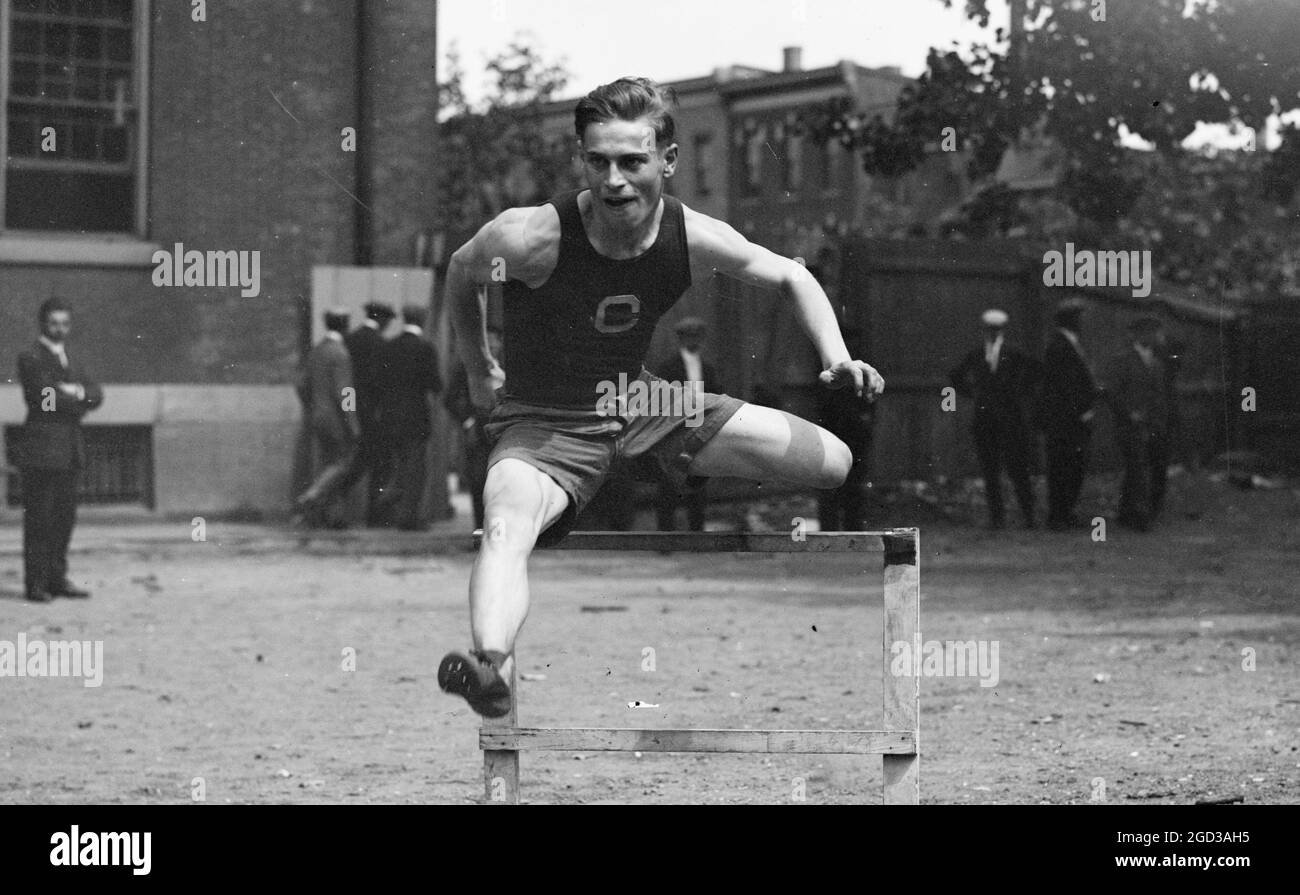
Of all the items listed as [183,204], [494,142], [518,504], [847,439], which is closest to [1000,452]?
[847,439]

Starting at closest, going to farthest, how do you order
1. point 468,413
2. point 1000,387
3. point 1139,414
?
point 468,413
point 1000,387
point 1139,414

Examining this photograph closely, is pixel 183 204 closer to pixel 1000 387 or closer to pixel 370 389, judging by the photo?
pixel 370 389

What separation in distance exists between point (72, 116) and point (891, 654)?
14805 mm

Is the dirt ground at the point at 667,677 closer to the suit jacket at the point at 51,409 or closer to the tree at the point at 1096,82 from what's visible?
the suit jacket at the point at 51,409

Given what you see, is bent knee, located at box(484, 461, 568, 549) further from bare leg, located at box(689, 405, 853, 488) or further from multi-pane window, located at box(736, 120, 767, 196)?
multi-pane window, located at box(736, 120, 767, 196)

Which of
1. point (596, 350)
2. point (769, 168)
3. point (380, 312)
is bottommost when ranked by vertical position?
point (596, 350)

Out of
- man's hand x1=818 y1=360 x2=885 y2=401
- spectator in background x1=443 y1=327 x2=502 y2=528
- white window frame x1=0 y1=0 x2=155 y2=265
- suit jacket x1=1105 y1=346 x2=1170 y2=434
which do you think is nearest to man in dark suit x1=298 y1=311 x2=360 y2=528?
spectator in background x1=443 y1=327 x2=502 y2=528

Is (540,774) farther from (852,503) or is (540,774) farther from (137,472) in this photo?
(137,472)

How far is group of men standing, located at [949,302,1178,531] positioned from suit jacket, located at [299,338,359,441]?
5.74 meters

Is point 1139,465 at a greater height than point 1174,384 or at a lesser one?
lesser

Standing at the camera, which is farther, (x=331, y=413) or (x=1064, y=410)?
(x=331, y=413)

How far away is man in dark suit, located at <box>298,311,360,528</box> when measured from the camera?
1848 cm

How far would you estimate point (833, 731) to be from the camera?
5660 millimetres

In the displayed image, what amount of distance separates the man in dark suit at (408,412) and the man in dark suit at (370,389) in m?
0.06
